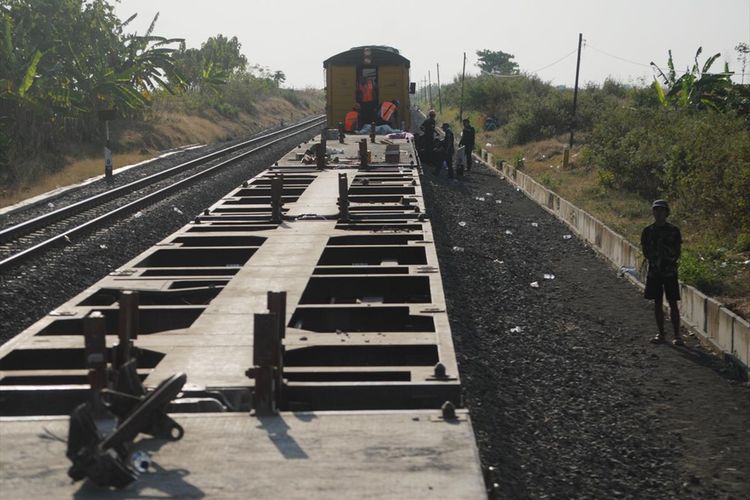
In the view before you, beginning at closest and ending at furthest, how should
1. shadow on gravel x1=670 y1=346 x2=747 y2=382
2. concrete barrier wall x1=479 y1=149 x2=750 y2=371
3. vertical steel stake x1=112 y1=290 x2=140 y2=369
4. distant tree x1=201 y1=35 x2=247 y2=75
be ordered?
vertical steel stake x1=112 y1=290 x2=140 y2=369 < shadow on gravel x1=670 y1=346 x2=747 y2=382 < concrete barrier wall x1=479 y1=149 x2=750 y2=371 < distant tree x1=201 y1=35 x2=247 y2=75

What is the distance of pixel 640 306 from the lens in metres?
10.9

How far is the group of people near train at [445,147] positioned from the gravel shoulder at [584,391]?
38.0 feet

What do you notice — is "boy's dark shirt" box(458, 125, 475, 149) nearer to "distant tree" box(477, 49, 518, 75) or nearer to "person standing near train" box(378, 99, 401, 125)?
"person standing near train" box(378, 99, 401, 125)

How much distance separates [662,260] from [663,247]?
138mm

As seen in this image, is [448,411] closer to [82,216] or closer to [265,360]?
[265,360]

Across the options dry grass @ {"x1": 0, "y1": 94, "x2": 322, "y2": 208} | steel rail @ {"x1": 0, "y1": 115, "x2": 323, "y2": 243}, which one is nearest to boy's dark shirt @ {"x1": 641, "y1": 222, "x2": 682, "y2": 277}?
steel rail @ {"x1": 0, "y1": 115, "x2": 323, "y2": 243}

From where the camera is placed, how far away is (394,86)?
27.7 meters

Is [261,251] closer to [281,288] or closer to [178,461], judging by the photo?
[281,288]

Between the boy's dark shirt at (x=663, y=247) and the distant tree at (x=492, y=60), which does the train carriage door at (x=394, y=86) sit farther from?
the distant tree at (x=492, y=60)

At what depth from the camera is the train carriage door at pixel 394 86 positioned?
1088 inches

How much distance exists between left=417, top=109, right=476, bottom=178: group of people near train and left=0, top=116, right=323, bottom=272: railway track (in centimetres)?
577

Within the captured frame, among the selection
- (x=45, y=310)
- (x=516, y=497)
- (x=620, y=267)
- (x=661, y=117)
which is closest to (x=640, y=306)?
(x=620, y=267)

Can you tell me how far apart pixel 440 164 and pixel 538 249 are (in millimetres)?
11073

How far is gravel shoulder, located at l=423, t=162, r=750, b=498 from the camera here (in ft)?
19.9
